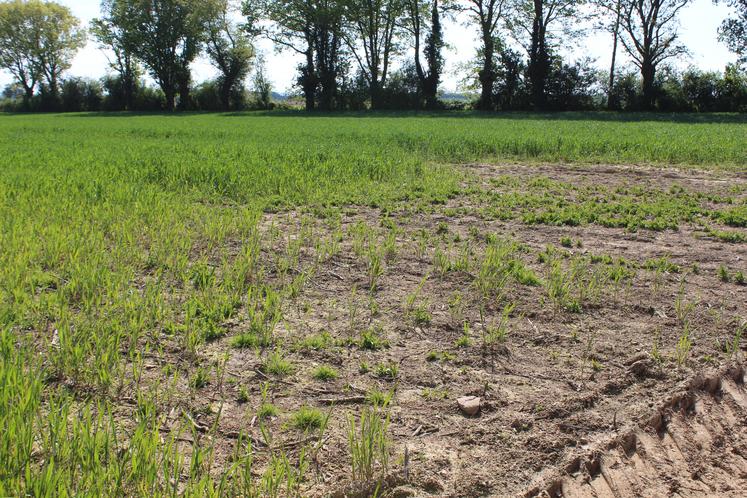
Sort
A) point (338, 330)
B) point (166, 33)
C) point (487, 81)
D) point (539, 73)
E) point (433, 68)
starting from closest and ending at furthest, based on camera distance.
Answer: point (338, 330) < point (539, 73) < point (487, 81) < point (433, 68) < point (166, 33)

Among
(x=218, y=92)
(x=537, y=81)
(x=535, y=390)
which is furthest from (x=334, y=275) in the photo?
(x=218, y=92)

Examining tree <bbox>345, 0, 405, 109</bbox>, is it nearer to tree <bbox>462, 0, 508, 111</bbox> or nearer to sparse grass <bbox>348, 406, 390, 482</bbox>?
tree <bbox>462, 0, 508, 111</bbox>

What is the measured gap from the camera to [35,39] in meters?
82.2

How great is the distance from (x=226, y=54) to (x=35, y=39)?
34583 mm

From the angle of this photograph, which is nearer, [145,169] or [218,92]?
[145,169]

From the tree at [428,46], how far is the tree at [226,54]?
1851 cm

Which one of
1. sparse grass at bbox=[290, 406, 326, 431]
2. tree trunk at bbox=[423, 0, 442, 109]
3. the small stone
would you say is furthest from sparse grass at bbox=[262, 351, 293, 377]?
tree trunk at bbox=[423, 0, 442, 109]

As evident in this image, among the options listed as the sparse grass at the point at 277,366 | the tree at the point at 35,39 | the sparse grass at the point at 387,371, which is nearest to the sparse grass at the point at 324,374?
the sparse grass at the point at 277,366

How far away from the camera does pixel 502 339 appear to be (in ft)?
15.3

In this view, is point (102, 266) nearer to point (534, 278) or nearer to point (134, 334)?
point (134, 334)

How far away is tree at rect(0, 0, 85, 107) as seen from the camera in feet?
266

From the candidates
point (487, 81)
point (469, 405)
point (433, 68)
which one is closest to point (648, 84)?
point (487, 81)

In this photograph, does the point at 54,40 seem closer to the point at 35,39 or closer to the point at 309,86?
the point at 35,39

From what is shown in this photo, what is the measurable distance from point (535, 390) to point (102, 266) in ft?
13.2
